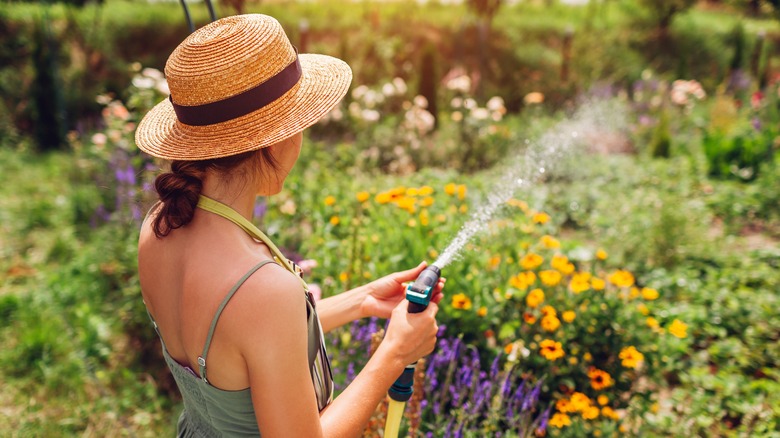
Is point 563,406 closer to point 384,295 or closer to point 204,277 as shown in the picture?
point 384,295

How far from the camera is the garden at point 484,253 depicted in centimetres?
262

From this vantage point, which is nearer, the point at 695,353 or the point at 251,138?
the point at 251,138

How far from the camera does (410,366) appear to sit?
141 centimetres

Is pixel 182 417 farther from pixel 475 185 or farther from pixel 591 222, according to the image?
pixel 591 222

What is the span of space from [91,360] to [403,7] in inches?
522

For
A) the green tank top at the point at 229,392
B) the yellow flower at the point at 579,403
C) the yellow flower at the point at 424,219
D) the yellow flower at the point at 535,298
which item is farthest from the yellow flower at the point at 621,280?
the green tank top at the point at 229,392

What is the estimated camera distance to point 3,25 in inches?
433

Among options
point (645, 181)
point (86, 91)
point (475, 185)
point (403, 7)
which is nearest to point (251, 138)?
point (475, 185)

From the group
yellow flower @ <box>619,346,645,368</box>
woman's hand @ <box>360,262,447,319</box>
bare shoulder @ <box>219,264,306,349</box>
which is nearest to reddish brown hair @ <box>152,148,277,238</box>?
bare shoulder @ <box>219,264,306,349</box>

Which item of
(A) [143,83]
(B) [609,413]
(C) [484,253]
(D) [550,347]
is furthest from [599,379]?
(A) [143,83]

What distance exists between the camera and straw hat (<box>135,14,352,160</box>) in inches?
46.3

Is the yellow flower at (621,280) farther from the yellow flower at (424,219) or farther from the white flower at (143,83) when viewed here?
the white flower at (143,83)

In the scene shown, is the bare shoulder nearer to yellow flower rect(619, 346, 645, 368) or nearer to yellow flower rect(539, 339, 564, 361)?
yellow flower rect(539, 339, 564, 361)

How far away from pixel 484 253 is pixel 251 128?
2138 millimetres
